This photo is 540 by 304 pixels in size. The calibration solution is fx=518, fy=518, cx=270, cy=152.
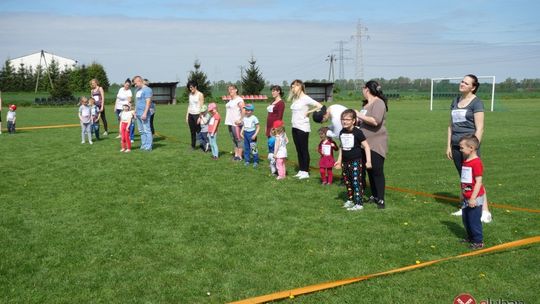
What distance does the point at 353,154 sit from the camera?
7.82m

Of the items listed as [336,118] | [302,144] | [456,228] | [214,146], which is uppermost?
[336,118]

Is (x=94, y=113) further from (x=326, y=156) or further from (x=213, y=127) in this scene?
(x=326, y=156)

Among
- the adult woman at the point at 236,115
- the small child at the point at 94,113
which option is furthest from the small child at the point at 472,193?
the small child at the point at 94,113

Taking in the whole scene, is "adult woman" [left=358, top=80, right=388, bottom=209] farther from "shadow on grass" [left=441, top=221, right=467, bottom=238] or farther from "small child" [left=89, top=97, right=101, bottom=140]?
"small child" [left=89, top=97, right=101, bottom=140]

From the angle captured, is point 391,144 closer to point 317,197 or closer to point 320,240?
point 317,197

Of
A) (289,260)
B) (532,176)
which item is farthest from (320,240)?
(532,176)

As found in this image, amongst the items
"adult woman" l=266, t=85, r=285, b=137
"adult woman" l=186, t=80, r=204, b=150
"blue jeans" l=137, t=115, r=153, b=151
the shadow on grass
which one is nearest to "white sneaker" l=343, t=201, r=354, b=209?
the shadow on grass

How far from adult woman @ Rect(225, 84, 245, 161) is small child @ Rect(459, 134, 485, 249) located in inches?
265

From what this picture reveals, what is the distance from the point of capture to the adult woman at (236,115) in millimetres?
12273

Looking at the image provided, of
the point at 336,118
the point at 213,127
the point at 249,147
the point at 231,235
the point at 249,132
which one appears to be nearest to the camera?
the point at 231,235

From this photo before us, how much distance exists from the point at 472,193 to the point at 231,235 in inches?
118

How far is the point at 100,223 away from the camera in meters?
7.29

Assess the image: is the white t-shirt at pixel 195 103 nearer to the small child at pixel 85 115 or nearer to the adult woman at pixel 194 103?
the adult woman at pixel 194 103

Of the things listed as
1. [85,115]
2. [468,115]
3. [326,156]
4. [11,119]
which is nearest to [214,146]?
[326,156]
